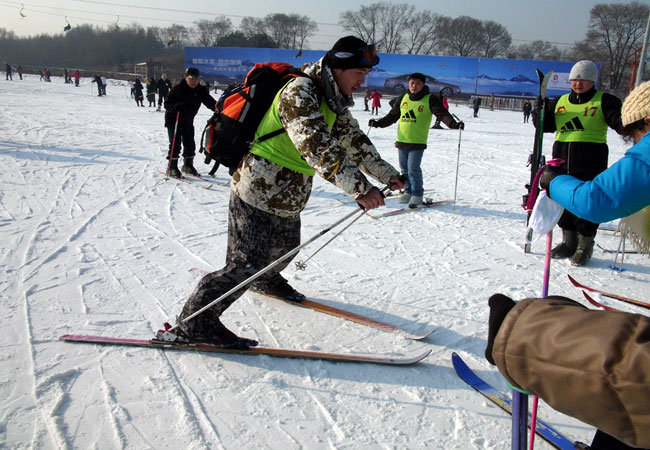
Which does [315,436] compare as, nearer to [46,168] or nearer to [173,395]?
[173,395]

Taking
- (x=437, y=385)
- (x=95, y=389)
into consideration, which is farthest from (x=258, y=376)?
(x=437, y=385)

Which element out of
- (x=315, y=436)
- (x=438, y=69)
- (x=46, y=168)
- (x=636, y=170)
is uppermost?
(x=438, y=69)

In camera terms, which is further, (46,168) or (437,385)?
(46,168)

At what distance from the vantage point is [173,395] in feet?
7.68

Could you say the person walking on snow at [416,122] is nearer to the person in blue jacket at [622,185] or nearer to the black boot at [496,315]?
the person in blue jacket at [622,185]

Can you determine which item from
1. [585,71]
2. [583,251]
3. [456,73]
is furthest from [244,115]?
[456,73]

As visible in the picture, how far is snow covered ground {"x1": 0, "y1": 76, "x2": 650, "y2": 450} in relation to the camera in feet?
7.09

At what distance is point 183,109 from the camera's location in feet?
24.7

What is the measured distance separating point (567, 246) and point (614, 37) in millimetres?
60853

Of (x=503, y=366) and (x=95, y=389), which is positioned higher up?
(x=503, y=366)

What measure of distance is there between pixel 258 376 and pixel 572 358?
76.2 inches

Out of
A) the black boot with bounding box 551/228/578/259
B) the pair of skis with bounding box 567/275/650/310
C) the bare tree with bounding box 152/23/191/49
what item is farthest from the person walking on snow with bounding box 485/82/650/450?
the bare tree with bounding box 152/23/191/49

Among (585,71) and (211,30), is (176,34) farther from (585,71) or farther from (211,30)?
(585,71)

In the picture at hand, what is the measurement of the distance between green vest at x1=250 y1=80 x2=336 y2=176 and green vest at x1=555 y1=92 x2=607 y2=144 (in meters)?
3.01
